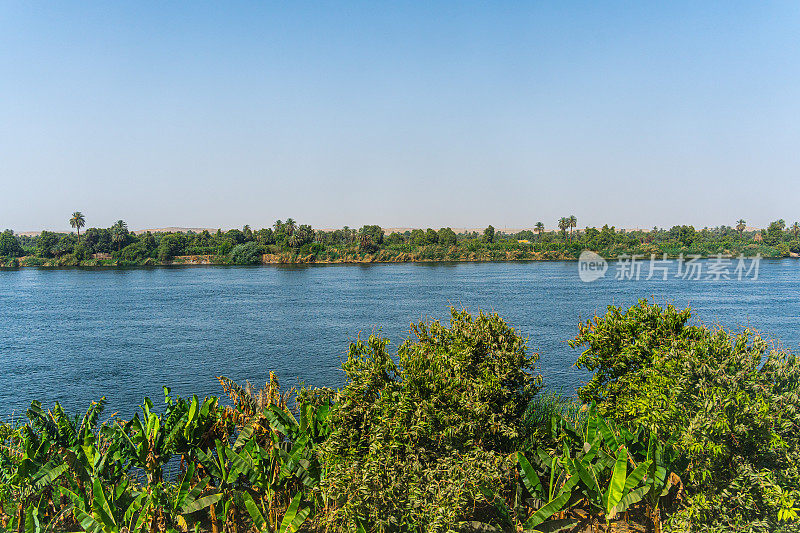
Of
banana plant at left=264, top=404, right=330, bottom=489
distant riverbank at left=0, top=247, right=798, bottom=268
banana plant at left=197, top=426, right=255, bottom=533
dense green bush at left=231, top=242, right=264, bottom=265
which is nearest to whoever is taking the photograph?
banana plant at left=197, top=426, right=255, bottom=533

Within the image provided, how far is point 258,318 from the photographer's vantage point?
48.7 meters

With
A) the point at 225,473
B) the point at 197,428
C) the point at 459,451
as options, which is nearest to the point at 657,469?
the point at 459,451

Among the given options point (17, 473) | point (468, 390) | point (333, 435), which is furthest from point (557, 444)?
point (17, 473)

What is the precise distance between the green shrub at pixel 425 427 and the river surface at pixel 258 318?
3237 millimetres

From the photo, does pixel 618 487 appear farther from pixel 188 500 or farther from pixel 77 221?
pixel 77 221

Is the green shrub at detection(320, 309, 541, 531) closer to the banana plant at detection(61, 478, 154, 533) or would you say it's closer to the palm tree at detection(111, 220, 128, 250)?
the banana plant at detection(61, 478, 154, 533)

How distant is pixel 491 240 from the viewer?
A: 142250 mm

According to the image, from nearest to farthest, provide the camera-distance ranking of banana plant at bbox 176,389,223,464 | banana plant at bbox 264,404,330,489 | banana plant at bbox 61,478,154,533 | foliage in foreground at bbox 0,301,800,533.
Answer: foliage in foreground at bbox 0,301,800,533
banana plant at bbox 61,478,154,533
banana plant at bbox 264,404,330,489
banana plant at bbox 176,389,223,464

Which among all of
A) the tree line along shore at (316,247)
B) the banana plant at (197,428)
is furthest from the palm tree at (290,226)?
the banana plant at (197,428)

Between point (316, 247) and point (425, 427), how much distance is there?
118 m

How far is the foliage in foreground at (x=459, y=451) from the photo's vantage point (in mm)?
8055

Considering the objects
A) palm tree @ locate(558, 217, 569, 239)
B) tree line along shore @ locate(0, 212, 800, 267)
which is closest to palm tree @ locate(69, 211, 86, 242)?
tree line along shore @ locate(0, 212, 800, 267)

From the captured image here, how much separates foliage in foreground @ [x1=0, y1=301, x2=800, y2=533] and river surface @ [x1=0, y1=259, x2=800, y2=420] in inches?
90.5

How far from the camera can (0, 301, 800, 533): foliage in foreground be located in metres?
8.05
